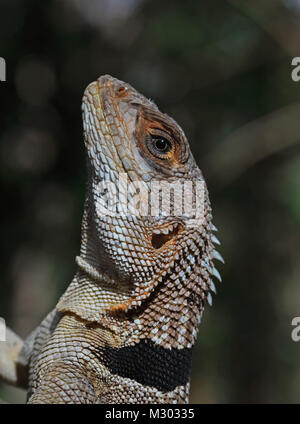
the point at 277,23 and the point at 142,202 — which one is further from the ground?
the point at 277,23

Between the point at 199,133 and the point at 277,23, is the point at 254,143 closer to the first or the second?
the point at 199,133

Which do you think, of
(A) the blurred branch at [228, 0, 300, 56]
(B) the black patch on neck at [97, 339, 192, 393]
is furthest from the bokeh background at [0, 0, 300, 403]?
(B) the black patch on neck at [97, 339, 192, 393]

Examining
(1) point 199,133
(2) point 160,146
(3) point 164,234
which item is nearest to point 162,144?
(2) point 160,146

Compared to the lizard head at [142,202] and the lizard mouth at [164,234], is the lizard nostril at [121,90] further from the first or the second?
the lizard mouth at [164,234]

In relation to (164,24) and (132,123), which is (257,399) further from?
(132,123)

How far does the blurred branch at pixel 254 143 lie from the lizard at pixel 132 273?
907 cm

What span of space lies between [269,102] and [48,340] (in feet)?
35.4

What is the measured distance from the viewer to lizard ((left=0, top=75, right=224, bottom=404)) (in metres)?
3.10

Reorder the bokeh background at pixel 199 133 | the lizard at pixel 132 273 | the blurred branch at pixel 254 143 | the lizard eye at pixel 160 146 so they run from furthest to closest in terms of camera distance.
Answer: the blurred branch at pixel 254 143
the bokeh background at pixel 199 133
the lizard eye at pixel 160 146
the lizard at pixel 132 273

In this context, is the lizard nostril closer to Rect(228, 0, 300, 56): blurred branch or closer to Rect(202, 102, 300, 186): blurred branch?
Rect(228, 0, 300, 56): blurred branch

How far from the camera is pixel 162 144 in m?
3.27

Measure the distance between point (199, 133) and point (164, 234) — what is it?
1060 cm

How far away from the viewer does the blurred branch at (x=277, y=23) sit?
11.3m

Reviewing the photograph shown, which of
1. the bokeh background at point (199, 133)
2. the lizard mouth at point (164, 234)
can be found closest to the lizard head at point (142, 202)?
the lizard mouth at point (164, 234)
